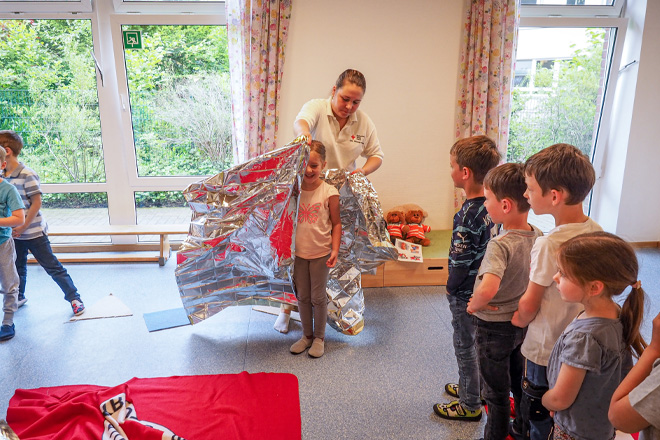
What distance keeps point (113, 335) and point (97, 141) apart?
6.34 ft

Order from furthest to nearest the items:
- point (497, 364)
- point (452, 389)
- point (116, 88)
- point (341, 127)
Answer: point (116, 88) → point (341, 127) → point (452, 389) → point (497, 364)

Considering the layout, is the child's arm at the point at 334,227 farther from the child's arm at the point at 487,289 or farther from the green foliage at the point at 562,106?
the green foliage at the point at 562,106

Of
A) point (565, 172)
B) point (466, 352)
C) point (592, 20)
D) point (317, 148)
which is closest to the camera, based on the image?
point (565, 172)

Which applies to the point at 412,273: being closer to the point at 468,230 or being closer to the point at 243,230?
the point at 243,230

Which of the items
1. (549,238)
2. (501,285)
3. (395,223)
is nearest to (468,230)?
(501,285)

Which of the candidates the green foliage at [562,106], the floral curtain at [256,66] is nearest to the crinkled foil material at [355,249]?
the floral curtain at [256,66]

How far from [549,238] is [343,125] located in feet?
4.84

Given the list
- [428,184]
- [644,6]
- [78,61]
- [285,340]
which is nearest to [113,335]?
[285,340]

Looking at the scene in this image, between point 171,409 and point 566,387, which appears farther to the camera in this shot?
point 171,409

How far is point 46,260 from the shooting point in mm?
2662

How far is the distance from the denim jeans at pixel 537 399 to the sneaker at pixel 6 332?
102 inches

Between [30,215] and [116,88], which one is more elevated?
[116,88]

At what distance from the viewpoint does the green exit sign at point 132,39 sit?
352 cm

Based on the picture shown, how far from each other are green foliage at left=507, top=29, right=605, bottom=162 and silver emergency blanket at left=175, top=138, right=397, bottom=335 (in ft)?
7.25
